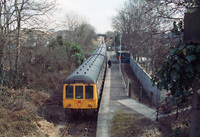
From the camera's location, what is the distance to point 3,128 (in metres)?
8.62

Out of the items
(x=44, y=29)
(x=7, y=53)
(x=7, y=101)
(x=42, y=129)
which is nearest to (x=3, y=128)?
(x=42, y=129)

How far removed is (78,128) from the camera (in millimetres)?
10922

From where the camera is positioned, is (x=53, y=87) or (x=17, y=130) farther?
(x=53, y=87)

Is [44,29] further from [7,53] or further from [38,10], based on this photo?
[7,53]

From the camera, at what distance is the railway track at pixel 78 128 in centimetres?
1016

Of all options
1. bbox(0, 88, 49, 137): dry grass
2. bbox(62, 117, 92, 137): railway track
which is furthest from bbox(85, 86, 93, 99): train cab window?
bbox(0, 88, 49, 137): dry grass

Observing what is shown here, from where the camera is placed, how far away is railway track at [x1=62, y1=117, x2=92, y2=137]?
10156 mm

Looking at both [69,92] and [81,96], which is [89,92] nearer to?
[81,96]

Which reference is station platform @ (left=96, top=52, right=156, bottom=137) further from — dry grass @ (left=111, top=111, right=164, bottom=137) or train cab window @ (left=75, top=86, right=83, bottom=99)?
train cab window @ (left=75, top=86, right=83, bottom=99)

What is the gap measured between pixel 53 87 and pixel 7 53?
18.5ft

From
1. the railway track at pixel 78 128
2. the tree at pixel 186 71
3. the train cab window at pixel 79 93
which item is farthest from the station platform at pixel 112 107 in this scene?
the tree at pixel 186 71

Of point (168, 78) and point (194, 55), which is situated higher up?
point (194, 55)

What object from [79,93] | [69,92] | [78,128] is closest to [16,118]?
[69,92]

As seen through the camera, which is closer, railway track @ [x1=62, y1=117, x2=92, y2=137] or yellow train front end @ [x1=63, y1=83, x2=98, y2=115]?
railway track @ [x1=62, y1=117, x2=92, y2=137]
